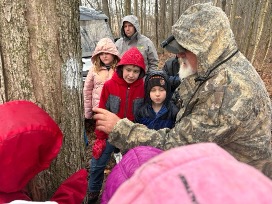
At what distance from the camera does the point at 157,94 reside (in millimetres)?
2861

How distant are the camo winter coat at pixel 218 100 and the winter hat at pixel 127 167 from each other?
2.04ft

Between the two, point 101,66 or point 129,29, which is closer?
point 101,66

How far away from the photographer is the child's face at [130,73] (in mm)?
3012

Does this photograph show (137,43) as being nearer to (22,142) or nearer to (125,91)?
(125,91)

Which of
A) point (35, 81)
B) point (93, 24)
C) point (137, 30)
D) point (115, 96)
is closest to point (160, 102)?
point (115, 96)

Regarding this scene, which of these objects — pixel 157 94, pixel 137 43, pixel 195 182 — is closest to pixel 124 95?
pixel 157 94

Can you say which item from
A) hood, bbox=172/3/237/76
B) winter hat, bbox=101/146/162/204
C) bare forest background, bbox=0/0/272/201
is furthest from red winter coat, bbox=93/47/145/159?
winter hat, bbox=101/146/162/204

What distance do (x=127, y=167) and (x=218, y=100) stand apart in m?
0.82

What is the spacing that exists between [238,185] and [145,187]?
0.17 metres

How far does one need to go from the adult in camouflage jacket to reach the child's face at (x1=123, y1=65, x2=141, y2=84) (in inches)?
40.7

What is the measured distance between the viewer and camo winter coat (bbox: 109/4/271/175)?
181cm

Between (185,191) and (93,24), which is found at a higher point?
(93,24)

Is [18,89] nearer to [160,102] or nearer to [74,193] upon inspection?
[74,193]

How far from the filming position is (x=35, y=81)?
150 cm
